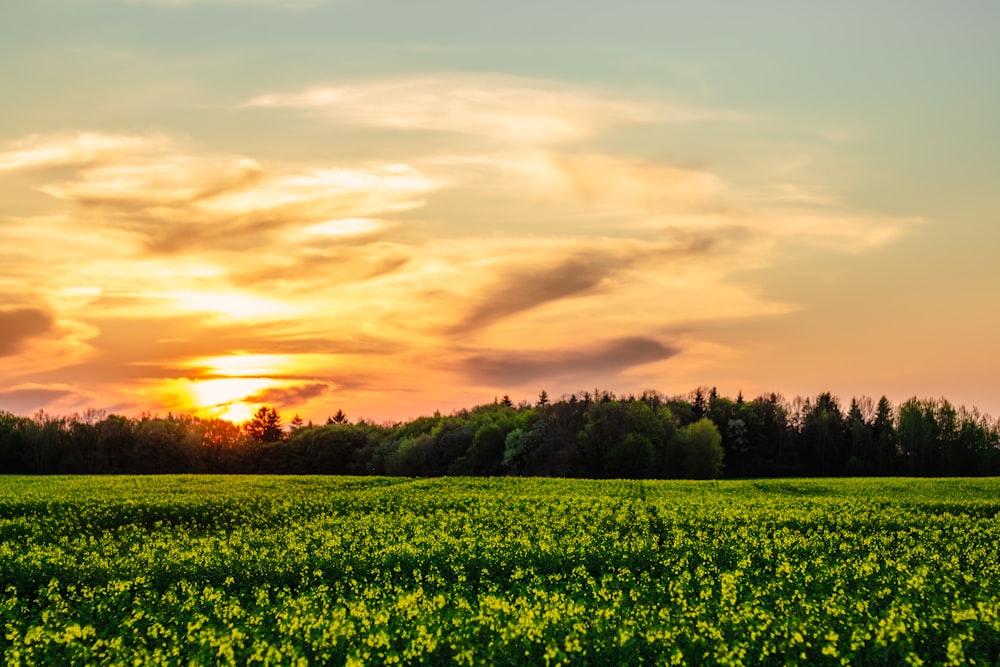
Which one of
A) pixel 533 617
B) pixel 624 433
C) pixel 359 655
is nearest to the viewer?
pixel 359 655

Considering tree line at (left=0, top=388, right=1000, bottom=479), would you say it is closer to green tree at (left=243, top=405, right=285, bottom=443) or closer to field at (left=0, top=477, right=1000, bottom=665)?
green tree at (left=243, top=405, right=285, bottom=443)

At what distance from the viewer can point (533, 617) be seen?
1596 centimetres

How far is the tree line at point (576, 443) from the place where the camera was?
10400 cm

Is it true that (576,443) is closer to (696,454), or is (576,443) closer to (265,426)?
(696,454)

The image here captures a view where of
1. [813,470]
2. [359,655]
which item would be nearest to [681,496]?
[359,655]

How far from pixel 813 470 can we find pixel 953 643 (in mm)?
132231

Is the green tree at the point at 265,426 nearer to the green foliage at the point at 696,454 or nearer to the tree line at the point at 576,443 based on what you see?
the tree line at the point at 576,443

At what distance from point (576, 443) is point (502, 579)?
78.4 m

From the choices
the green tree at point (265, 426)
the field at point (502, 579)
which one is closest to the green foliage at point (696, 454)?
the field at point (502, 579)

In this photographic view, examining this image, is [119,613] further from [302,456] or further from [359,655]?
[302,456]

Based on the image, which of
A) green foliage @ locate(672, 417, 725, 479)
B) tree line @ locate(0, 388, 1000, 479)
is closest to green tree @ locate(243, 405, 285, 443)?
tree line @ locate(0, 388, 1000, 479)

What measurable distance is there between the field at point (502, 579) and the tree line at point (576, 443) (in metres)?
53.8

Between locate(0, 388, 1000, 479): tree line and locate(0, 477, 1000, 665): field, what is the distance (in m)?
53.8

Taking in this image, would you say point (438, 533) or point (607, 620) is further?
point (438, 533)
